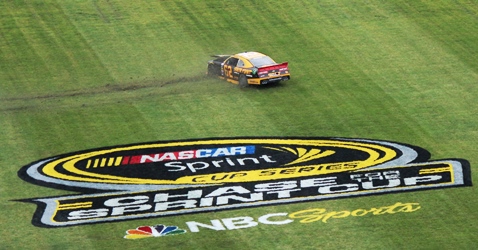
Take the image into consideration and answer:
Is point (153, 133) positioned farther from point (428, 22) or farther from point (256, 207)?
point (428, 22)

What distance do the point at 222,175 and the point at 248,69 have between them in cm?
990

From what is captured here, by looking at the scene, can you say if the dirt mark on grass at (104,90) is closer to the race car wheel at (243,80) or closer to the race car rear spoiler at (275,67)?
the race car wheel at (243,80)

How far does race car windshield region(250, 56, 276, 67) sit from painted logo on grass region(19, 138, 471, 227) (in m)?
6.95

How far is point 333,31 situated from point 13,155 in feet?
61.8

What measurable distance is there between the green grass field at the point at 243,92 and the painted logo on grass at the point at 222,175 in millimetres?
604

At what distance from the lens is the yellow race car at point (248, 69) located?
4050 centimetres

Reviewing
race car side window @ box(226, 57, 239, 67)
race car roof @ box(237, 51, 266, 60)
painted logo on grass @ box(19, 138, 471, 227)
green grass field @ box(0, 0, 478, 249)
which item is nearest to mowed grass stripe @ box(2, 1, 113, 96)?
green grass field @ box(0, 0, 478, 249)

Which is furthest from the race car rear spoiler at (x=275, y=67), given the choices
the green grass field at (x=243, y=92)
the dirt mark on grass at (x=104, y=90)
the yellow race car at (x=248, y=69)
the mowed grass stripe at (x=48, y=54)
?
the mowed grass stripe at (x=48, y=54)

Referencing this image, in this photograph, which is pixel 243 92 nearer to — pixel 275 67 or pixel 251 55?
pixel 275 67

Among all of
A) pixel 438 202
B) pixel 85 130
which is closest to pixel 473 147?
pixel 438 202

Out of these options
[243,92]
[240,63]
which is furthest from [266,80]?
[240,63]

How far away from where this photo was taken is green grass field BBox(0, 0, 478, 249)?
27656 mm

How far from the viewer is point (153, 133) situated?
3572 cm

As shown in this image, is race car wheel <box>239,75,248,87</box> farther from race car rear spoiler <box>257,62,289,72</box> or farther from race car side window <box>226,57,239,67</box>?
race car rear spoiler <box>257,62,289,72</box>
